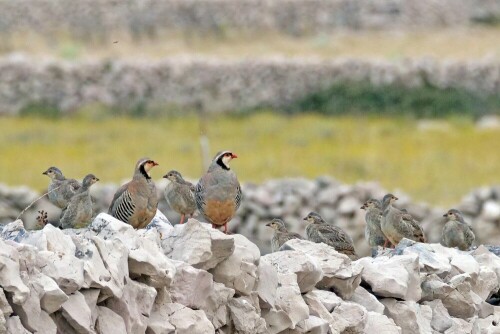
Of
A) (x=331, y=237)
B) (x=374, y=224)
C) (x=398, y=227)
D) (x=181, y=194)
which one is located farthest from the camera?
(x=374, y=224)

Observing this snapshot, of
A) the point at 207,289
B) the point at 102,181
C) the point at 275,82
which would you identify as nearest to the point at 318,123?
the point at 275,82

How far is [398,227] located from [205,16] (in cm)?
3393

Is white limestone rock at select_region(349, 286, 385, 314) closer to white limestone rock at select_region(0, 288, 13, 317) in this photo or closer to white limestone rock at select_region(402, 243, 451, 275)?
white limestone rock at select_region(402, 243, 451, 275)

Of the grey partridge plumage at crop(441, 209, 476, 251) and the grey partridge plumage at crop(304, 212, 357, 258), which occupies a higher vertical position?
the grey partridge plumage at crop(304, 212, 357, 258)

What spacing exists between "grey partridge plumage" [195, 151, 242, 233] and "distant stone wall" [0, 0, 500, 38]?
106ft

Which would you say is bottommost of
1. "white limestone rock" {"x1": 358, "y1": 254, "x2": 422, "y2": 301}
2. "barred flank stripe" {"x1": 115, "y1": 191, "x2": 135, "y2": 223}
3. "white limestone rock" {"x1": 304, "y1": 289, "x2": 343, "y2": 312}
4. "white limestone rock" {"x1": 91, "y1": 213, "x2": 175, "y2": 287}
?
"white limestone rock" {"x1": 358, "y1": 254, "x2": 422, "y2": 301}

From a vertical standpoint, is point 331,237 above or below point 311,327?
below

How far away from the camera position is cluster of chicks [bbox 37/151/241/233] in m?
8.98

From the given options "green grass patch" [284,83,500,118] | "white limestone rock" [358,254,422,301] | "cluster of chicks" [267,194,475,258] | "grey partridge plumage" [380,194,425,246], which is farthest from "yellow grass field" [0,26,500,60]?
"white limestone rock" [358,254,422,301]

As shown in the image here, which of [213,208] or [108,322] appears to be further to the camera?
[213,208]

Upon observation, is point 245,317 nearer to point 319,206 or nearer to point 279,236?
point 279,236

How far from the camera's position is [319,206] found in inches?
861

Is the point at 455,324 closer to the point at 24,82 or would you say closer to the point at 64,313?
the point at 64,313

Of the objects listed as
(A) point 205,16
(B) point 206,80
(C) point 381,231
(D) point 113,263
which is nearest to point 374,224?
(C) point 381,231
